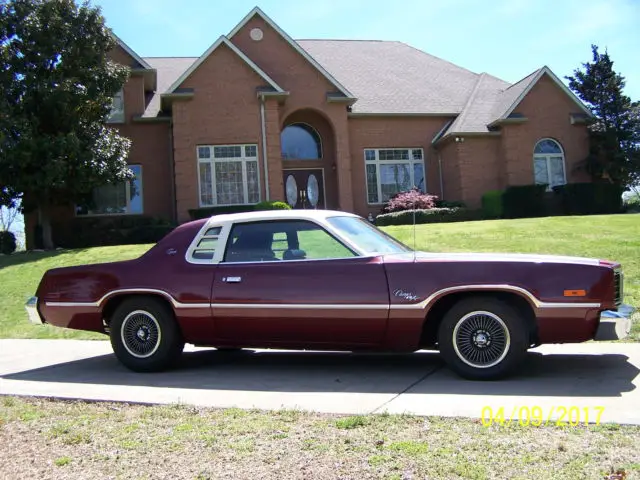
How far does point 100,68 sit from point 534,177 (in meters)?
15.6

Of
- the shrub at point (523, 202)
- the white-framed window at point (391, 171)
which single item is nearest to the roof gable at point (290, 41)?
the white-framed window at point (391, 171)

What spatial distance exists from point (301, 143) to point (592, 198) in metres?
10.8

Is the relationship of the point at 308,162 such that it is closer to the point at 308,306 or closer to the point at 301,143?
the point at 301,143

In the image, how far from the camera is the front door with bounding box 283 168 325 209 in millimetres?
23156

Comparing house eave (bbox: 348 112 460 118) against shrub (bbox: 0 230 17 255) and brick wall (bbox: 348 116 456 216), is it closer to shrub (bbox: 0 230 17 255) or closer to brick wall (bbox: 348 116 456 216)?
brick wall (bbox: 348 116 456 216)

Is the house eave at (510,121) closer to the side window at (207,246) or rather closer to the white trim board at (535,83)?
the white trim board at (535,83)

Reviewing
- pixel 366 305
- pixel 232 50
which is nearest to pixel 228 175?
pixel 232 50

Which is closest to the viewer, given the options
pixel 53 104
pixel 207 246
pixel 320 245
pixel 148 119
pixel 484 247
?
pixel 320 245

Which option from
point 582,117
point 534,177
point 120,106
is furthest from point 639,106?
point 120,106

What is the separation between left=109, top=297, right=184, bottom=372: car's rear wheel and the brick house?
47.8 ft

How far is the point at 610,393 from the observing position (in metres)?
4.57

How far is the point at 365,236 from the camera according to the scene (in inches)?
232

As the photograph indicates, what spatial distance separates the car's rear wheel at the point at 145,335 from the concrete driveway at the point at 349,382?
148 millimetres

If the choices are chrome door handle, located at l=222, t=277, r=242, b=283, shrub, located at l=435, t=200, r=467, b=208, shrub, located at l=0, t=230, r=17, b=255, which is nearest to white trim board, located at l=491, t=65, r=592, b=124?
shrub, located at l=435, t=200, r=467, b=208
